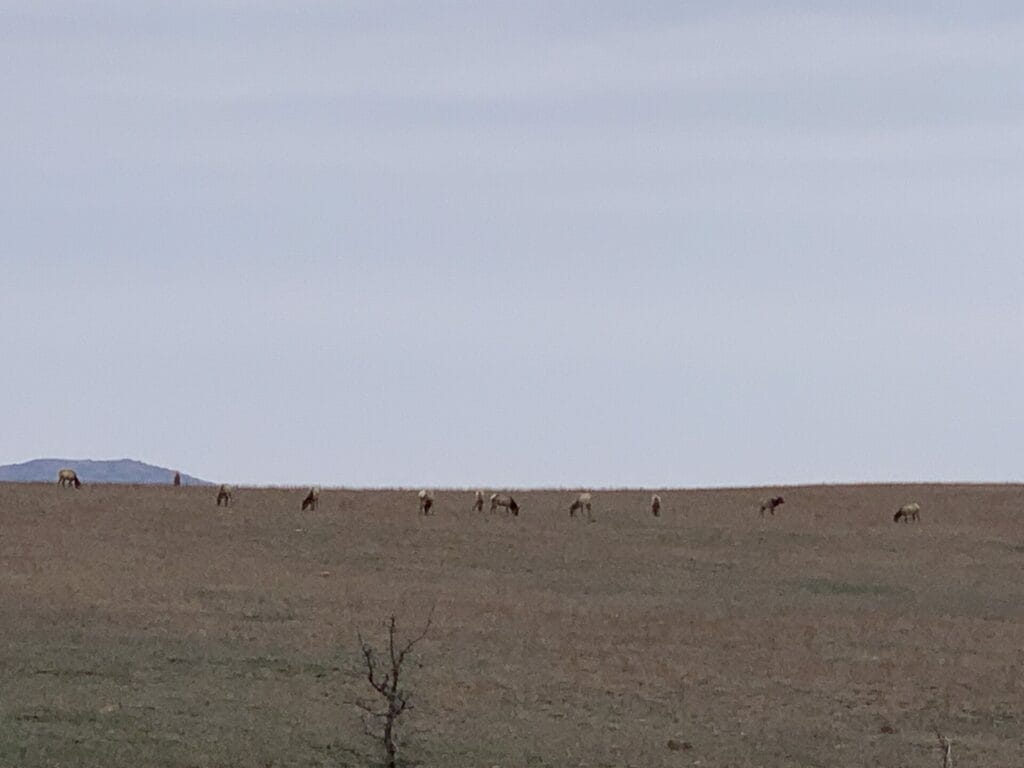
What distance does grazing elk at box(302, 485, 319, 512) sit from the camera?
49.4 meters

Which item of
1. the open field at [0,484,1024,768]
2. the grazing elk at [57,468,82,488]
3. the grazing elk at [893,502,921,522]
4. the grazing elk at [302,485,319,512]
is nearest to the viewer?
the open field at [0,484,1024,768]

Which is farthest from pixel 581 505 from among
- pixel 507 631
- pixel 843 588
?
pixel 507 631

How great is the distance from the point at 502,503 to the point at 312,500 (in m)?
5.67

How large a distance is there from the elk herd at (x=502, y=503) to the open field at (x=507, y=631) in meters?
0.51

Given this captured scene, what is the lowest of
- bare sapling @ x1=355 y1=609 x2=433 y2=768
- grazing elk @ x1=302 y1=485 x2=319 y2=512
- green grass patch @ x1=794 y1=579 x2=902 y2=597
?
bare sapling @ x1=355 y1=609 x2=433 y2=768

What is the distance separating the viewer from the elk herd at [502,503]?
5034cm

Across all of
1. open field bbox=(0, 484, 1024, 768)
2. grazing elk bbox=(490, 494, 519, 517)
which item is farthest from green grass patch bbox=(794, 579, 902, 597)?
grazing elk bbox=(490, 494, 519, 517)

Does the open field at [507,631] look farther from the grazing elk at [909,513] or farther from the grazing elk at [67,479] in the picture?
the grazing elk at [67,479]

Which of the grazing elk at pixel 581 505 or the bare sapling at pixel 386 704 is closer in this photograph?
the bare sapling at pixel 386 704

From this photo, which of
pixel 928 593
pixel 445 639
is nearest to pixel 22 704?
pixel 445 639

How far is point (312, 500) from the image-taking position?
50.3m

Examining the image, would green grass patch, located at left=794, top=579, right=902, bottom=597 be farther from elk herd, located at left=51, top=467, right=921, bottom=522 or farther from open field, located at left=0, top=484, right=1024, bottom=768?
elk herd, located at left=51, top=467, right=921, bottom=522

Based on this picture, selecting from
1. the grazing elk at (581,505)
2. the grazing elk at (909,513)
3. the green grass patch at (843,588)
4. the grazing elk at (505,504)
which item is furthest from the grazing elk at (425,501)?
the grazing elk at (909,513)

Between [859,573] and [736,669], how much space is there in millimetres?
15651
